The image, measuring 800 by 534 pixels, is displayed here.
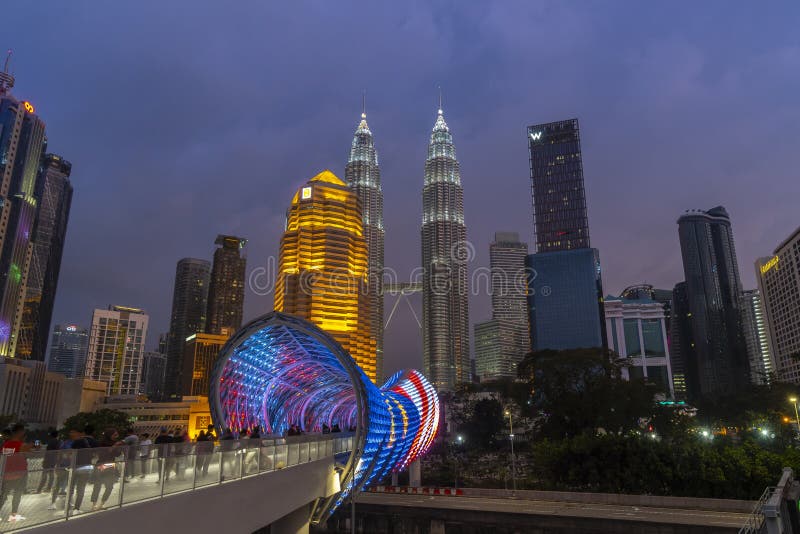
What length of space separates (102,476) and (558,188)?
553 feet

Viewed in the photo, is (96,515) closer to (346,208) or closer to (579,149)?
(346,208)

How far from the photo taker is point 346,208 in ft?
438

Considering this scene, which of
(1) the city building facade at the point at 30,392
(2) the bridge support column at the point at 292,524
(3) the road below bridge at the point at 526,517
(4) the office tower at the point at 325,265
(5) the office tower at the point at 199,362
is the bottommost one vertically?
(3) the road below bridge at the point at 526,517

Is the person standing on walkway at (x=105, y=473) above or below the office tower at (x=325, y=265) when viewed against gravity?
below

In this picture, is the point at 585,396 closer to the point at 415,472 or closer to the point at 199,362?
the point at 415,472

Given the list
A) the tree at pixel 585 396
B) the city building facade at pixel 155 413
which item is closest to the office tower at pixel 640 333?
the tree at pixel 585 396

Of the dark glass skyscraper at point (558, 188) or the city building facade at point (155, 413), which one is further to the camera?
the dark glass skyscraper at point (558, 188)

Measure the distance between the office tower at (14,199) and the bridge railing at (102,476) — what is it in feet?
411

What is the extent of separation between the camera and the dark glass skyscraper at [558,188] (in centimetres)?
16150

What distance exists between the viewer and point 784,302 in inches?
4899

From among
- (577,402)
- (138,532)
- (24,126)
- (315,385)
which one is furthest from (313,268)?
(138,532)

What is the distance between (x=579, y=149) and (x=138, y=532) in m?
174

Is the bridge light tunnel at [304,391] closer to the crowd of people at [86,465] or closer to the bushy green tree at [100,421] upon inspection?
the crowd of people at [86,465]

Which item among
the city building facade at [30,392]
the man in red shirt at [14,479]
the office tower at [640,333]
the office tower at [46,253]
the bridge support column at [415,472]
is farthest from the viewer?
the office tower at [640,333]
